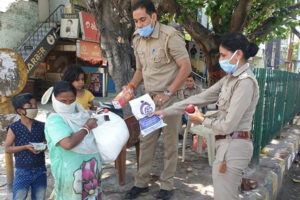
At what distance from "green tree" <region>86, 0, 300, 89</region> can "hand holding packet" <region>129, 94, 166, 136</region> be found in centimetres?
183

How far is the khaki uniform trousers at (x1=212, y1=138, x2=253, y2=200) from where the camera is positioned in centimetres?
200

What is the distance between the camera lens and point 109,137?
6.65 feet

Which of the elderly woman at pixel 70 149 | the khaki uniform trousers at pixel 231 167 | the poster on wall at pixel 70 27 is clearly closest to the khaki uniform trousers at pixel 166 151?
the khaki uniform trousers at pixel 231 167

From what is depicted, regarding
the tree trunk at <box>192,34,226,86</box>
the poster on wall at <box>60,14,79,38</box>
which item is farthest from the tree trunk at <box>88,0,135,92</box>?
the poster on wall at <box>60,14,79,38</box>

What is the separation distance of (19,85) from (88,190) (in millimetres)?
1642

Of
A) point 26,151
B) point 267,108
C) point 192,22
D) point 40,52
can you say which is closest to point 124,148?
point 26,151

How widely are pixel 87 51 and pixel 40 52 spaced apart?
7.64ft

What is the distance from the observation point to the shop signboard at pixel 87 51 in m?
11.9

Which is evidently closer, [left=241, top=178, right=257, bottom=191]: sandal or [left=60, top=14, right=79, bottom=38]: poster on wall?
[left=241, top=178, right=257, bottom=191]: sandal

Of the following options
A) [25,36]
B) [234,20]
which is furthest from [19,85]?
[25,36]

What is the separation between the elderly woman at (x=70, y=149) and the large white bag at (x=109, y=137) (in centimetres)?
6

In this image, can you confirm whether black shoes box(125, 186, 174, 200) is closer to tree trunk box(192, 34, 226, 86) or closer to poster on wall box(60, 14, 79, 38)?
tree trunk box(192, 34, 226, 86)

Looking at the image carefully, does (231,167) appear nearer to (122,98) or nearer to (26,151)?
(122,98)

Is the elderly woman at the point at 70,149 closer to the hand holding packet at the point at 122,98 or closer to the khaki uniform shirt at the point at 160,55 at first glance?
the hand holding packet at the point at 122,98
